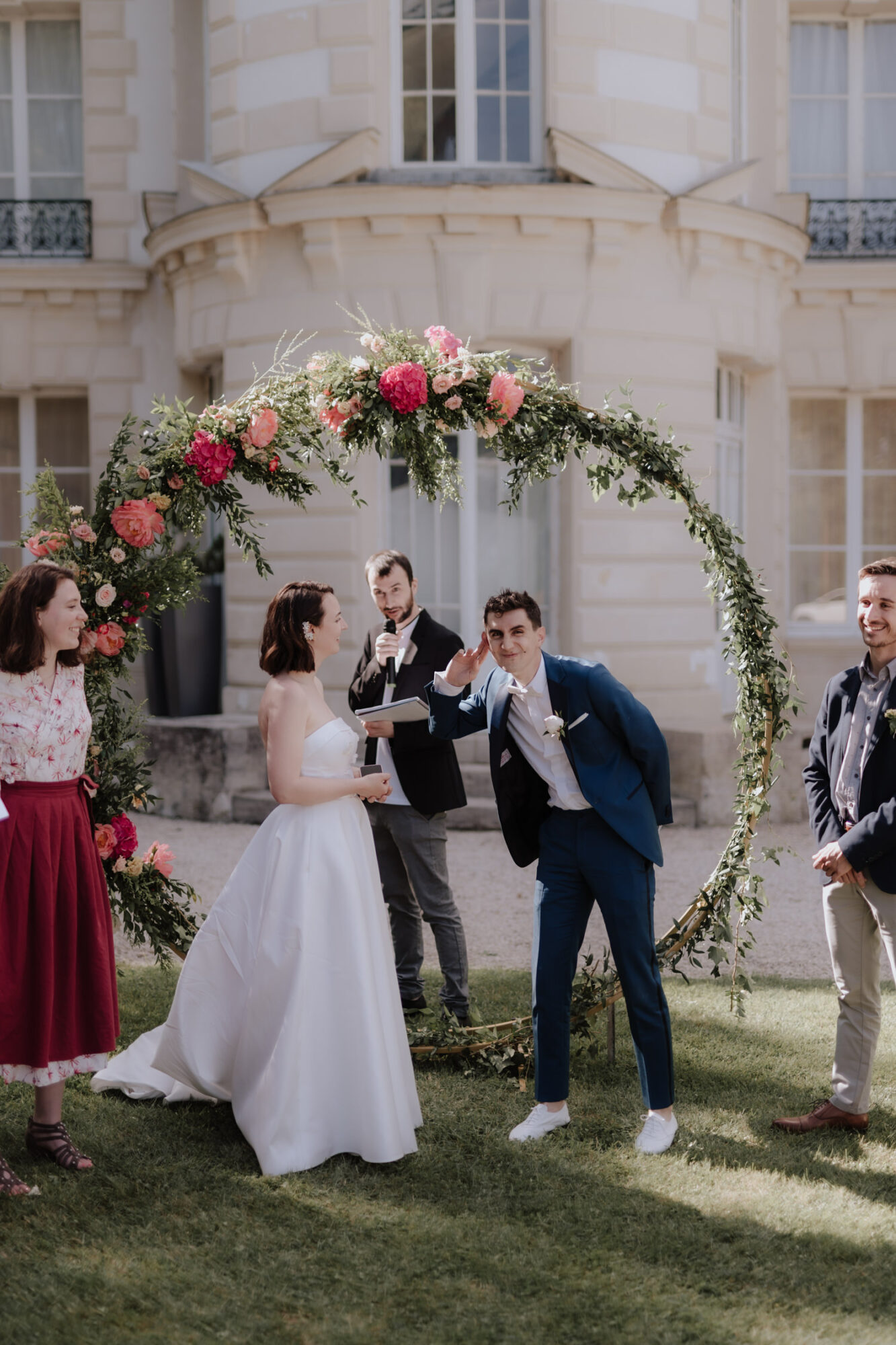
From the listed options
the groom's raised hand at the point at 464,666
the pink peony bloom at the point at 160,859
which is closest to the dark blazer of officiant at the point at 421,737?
the groom's raised hand at the point at 464,666

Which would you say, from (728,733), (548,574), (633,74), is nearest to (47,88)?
(633,74)

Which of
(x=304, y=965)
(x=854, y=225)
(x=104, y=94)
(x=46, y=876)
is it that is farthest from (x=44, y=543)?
(x=854, y=225)

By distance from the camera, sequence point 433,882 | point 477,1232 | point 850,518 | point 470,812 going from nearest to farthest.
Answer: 1. point 477,1232
2. point 433,882
3. point 470,812
4. point 850,518

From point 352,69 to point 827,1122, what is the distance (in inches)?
324

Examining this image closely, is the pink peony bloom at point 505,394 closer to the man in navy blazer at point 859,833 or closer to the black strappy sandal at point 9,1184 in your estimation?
the man in navy blazer at point 859,833

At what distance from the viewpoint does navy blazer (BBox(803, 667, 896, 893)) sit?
12.5 feet

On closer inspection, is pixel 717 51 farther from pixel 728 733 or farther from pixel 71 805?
pixel 71 805

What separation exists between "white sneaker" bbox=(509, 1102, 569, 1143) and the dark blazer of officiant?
1330mm

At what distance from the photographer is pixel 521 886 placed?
25.3 ft

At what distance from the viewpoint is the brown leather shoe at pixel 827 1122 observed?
13.5 ft

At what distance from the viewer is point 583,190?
363 inches

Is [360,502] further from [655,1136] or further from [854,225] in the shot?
[854,225]

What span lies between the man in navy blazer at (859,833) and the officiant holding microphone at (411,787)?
4.93 ft

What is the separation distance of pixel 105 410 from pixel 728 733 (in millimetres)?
6265
